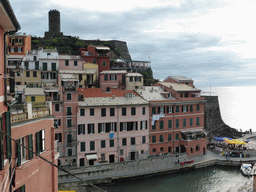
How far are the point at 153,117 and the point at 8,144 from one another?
32.9 meters

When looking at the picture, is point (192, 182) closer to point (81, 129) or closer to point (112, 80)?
point (81, 129)

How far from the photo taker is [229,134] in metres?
56.3

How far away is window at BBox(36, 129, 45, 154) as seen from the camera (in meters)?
10.8

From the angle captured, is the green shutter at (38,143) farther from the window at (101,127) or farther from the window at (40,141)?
the window at (101,127)

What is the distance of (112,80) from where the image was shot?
47.2 m

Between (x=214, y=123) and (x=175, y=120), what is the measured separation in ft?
73.3

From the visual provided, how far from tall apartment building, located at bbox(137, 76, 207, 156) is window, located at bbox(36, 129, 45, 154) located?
28243mm

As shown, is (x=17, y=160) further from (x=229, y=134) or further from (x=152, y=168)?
(x=229, y=134)

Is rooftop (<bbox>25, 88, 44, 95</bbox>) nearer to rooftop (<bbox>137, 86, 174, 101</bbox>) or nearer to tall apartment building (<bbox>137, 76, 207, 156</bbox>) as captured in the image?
rooftop (<bbox>137, 86, 174, 101</bbox>)

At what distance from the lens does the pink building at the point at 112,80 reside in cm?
4694

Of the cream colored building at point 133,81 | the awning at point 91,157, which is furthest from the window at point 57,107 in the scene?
the cream colored building at point 133,81

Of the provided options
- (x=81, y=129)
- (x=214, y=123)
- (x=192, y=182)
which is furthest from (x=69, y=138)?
(x=214, y=123)

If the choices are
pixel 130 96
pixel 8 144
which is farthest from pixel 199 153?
pixel 8 144

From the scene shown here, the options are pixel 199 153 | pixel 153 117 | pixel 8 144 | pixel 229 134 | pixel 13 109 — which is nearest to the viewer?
pixel 8 144
